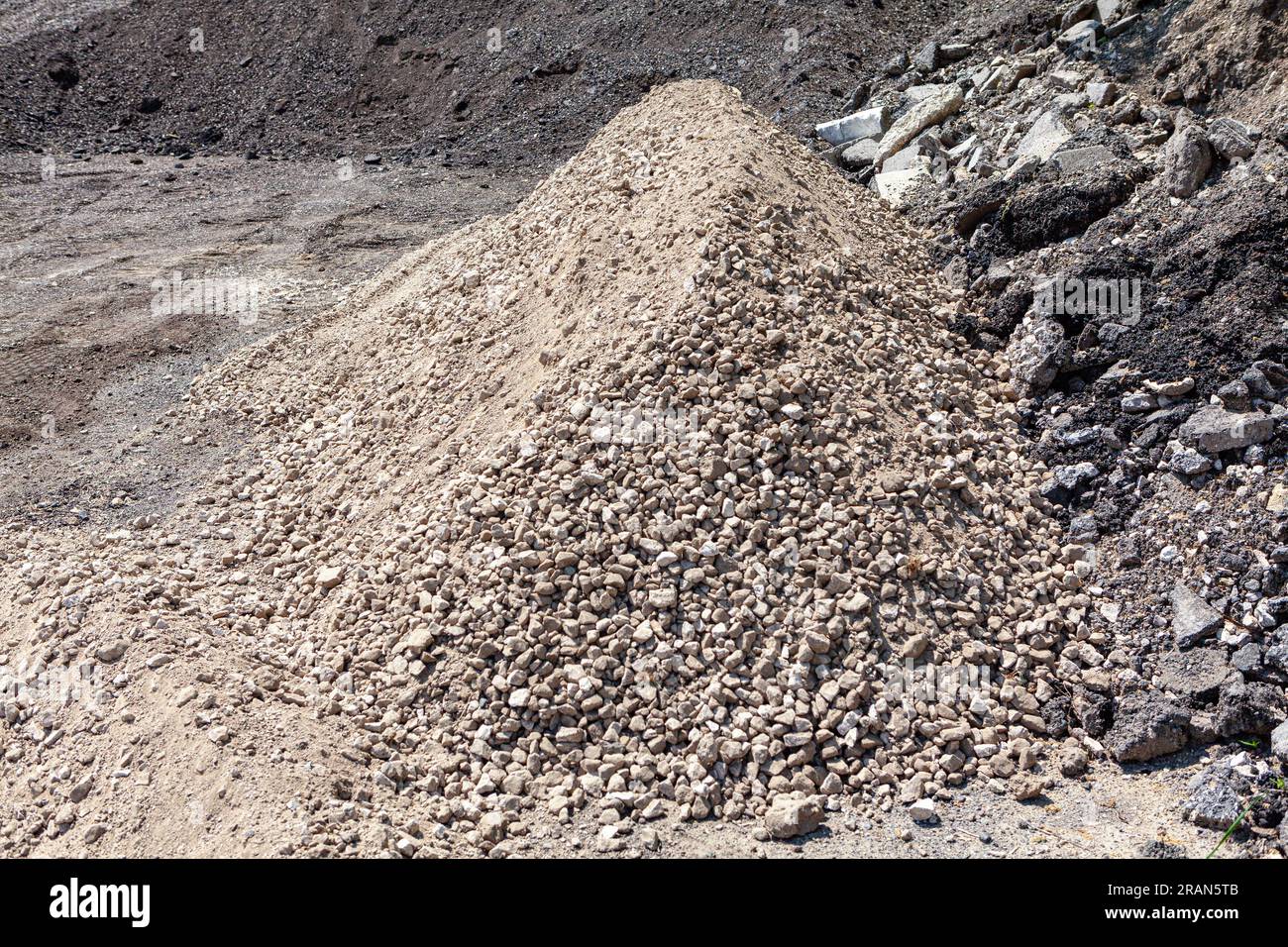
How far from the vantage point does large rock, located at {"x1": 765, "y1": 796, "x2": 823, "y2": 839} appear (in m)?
4.85

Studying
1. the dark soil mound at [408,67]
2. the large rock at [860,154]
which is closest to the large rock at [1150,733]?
the large rock at [860,154]

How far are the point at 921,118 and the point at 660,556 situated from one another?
280 inches

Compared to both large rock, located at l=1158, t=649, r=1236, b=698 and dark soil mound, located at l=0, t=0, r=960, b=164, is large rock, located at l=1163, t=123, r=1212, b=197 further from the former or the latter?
dark soil mound, located at l=0, t=0, r=960, b=164

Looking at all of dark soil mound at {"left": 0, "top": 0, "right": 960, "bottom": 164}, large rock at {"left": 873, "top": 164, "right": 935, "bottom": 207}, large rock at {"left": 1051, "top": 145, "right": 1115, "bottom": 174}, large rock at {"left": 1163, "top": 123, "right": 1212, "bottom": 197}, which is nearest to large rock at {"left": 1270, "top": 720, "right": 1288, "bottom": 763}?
large rock at {"left": 1163, "top": 123, "right": 1212, "bottom": 197}

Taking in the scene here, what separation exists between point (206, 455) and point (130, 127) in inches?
535

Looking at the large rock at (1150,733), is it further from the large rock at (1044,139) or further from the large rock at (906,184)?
the large rock at (906,184)

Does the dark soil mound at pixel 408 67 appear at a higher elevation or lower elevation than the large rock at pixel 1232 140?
higher

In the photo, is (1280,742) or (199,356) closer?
(1280,742)

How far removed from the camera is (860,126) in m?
11.9

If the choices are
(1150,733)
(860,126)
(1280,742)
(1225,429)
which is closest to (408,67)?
(860,126)

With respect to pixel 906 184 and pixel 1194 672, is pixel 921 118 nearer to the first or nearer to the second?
pixel 906 184

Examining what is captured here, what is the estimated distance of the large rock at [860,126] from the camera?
38.5 ft

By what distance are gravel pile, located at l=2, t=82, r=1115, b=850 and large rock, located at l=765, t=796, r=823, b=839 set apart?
0.02m

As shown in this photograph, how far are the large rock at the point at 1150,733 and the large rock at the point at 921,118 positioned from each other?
710 cm
